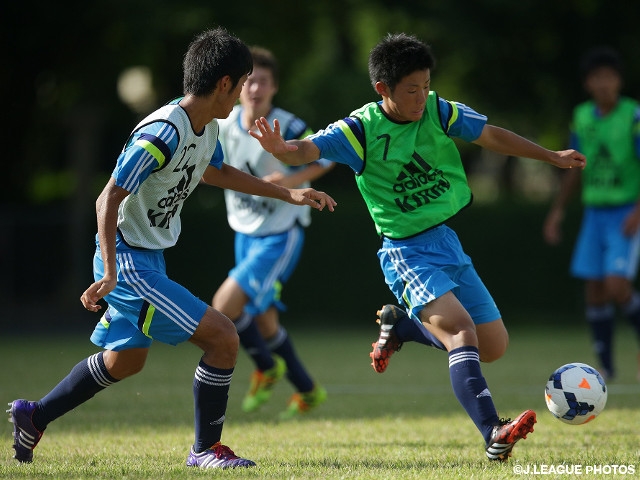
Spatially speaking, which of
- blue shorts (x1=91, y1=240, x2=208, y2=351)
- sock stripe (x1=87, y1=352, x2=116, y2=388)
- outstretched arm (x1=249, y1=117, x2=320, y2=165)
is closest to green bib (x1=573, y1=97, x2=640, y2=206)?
outstretched arm (x1=249, y1=117, x2=320, y2=165)

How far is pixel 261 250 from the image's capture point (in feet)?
24.3

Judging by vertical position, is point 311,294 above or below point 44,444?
below

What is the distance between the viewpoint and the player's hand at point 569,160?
17.4 feet

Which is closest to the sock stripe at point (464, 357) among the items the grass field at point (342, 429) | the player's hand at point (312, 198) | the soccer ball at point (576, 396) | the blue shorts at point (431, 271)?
the blue shorts at point (431, 271)

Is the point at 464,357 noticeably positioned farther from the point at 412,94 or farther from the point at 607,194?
the point at 607,194

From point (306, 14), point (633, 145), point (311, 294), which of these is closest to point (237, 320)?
point (633, 145)

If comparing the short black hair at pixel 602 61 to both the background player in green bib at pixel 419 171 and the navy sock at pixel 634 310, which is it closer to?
the navy sock at pixel 634 310

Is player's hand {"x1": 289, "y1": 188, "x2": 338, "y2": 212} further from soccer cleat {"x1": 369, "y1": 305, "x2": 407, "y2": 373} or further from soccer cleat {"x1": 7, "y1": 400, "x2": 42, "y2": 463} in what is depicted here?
soccer cleat {"x1": 7, "y1": 400, "x2": 42, "y2": 463}

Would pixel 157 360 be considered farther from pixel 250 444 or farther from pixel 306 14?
pixel 306 14

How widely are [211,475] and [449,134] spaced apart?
7.09ft

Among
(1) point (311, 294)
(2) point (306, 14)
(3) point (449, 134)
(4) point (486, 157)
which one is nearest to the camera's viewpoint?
(3) point (449, 134)

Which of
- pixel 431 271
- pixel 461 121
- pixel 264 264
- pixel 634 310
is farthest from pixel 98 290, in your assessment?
pixel 634 310

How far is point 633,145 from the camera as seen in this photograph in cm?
902

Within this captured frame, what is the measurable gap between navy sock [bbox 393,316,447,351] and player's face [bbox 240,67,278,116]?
2342 millimetres
